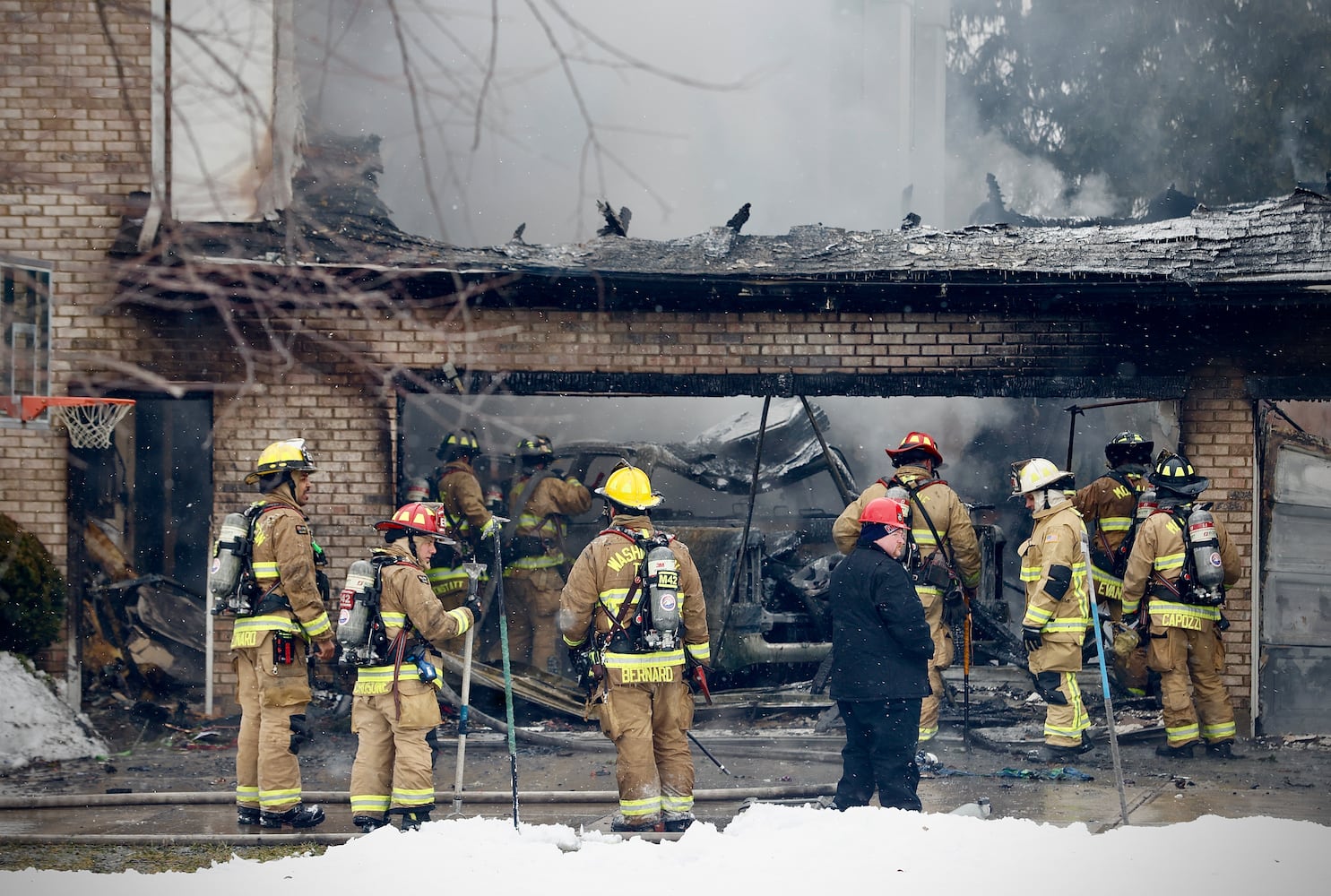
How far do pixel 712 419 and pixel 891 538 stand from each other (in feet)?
25.7

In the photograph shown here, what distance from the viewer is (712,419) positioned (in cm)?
1369

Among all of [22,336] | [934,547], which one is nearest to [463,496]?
[22,336]

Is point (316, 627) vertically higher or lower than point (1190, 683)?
higher

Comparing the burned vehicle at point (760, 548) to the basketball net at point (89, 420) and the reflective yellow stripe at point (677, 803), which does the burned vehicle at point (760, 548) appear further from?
the basketball net at point (89, 420)

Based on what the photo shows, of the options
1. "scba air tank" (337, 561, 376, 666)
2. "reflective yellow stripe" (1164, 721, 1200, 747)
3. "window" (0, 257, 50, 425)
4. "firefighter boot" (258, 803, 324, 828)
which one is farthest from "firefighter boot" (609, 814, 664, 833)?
"window" (0, 257, 50, 425)

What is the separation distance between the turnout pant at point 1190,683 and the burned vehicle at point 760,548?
147cm

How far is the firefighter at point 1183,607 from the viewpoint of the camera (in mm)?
7520

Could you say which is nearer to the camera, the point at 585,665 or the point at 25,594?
the point at 585,665

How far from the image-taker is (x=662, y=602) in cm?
594

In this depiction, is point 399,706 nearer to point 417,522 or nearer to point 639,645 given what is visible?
point 417,522

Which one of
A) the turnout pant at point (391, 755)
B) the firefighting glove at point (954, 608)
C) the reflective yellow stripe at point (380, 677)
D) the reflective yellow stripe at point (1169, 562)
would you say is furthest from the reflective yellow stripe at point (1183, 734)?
the reflective yellow stripe at point (380, 677)

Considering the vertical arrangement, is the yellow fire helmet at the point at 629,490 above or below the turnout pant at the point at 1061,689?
above

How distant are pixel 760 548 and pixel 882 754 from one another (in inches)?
138

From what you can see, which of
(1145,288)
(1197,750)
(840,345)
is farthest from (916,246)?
(1197,750)
